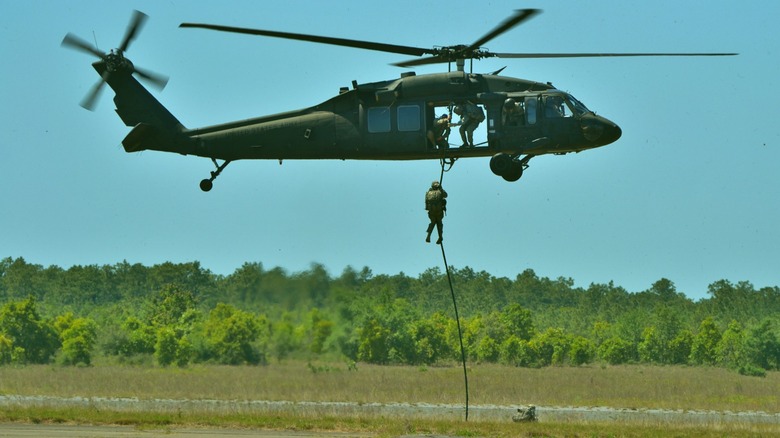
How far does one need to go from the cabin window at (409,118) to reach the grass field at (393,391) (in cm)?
803

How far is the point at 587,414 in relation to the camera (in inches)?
1743

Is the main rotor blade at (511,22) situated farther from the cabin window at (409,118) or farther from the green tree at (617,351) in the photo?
the green tree at (617,351)

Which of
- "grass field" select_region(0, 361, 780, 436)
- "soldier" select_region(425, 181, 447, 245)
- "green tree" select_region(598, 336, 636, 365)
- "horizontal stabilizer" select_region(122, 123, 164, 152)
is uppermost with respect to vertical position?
"horizontal stabilizer" select_region(122, 123, 164, 152)

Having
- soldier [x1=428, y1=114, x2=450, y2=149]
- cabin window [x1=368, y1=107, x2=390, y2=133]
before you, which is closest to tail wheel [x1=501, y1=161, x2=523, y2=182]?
soldier [x1=428, y1=114, x2=450, y2=149]

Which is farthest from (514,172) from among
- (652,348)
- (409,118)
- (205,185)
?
(652,348)

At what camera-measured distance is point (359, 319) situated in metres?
40.4

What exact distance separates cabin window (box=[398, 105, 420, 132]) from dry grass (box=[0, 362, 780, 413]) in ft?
39.3

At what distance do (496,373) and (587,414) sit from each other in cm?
2131

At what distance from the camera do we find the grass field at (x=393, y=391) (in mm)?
33625

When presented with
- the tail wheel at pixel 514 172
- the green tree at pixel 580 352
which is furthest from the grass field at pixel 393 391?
the green tree at pixel 580 352

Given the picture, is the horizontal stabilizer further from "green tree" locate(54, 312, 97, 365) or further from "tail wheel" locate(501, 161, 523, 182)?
"green tree" locate(54, 312, 97, 365)

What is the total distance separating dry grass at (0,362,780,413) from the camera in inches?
1742

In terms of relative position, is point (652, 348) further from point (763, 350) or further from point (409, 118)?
point (409, 118)

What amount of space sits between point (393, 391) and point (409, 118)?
68.0 ft
